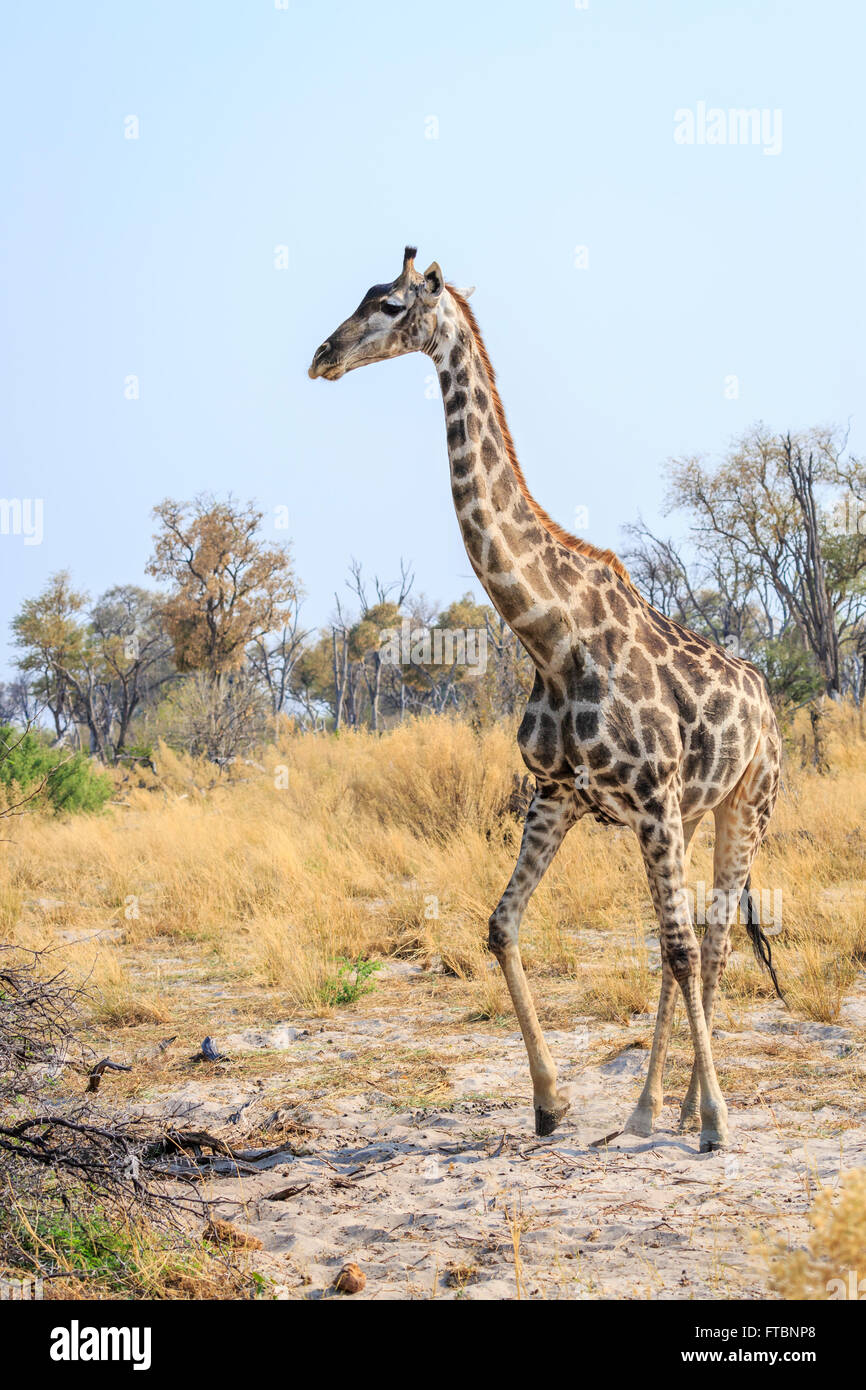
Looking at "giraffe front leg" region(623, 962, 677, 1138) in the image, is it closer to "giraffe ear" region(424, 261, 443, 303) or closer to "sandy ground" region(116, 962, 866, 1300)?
"sandy ground" region(116, 962, 866, 1300)

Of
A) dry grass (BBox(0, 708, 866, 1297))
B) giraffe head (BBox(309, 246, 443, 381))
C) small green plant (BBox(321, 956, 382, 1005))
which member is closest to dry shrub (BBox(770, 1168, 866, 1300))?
dry grass (BBox(0, 708, 866, 1297))

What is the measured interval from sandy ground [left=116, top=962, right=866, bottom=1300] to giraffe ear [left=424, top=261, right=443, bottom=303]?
3326mm

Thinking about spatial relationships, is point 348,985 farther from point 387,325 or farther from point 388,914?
point 387,325

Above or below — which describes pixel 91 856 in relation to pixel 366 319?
below

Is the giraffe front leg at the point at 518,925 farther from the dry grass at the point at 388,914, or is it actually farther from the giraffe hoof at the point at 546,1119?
the dry grass at the point at 388,914

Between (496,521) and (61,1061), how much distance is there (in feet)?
8.38

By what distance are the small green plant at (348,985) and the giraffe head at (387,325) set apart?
12.7 ft

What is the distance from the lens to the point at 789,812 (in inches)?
400

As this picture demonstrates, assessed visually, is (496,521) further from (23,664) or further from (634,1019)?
(23,664)

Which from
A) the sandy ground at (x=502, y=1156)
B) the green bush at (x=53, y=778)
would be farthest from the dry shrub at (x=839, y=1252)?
the green bush at (x=53, y=778)

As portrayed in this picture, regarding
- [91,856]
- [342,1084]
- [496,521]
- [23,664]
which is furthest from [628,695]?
[23,664]

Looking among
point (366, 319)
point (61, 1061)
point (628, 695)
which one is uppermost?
point (366, 319)

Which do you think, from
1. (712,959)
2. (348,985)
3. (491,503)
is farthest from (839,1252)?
(348,985)

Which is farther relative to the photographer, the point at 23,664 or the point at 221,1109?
the point at 23,664
